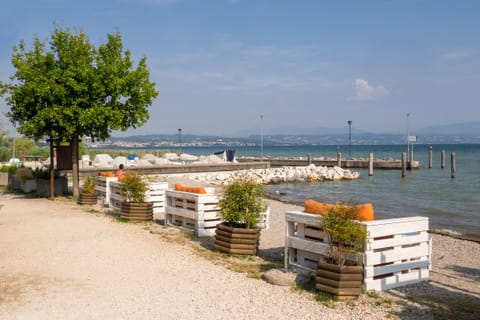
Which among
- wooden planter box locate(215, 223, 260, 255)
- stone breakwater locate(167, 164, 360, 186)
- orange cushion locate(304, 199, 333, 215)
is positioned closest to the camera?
orange cushion locate(304, 199, 333, 215)

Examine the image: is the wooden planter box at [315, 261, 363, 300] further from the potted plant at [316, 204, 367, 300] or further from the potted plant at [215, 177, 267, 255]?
the potted plant at [215, 177, 267, 255]

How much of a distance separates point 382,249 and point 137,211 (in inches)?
335

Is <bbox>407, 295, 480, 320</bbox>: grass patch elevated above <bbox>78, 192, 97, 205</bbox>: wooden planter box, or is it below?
below

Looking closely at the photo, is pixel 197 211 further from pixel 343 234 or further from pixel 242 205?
pixel 343 234

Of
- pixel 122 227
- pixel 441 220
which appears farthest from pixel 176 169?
pixel 122 227

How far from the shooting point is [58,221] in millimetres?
14078

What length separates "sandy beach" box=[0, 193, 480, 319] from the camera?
6.27 m

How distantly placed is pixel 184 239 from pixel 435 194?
78.6ft

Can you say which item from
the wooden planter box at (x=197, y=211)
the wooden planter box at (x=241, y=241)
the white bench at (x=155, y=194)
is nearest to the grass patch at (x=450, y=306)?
the wooden planter box at (x=241, y=241)

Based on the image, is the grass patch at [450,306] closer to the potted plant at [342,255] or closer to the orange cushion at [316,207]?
the potted plant at [342,255]

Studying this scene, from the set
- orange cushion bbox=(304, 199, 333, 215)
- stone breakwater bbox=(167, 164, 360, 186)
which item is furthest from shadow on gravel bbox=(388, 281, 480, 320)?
stone breakwater bbox=(167, 164, 360, 186)

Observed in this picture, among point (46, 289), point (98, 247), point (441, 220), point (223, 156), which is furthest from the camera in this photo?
point (223, 156)

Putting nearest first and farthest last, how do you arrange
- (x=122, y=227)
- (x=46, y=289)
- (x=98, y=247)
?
1. (x=46, y=289)
2. (x=98, y=247)
3. (x=122, y=227)

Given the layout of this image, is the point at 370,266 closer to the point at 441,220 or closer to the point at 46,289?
the point at 46,289
